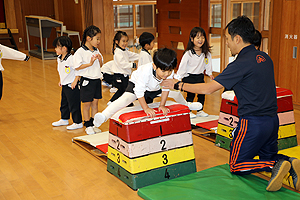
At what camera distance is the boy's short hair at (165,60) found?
2730 mm

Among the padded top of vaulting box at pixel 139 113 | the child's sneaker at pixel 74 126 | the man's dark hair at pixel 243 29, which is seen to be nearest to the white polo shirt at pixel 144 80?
the padded top of vaulting box at pixel 139 113

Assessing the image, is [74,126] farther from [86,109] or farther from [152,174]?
[152,174]

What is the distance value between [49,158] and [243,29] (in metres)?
2.30

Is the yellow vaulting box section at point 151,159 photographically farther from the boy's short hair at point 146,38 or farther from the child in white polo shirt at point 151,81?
the boy's short hair at point 146,38

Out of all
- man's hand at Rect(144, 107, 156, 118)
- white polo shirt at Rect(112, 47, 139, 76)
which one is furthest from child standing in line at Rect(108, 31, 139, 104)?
man's hand at Rect(144, 107, 156, 118)

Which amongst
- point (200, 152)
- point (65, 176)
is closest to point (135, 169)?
point (65, 176)

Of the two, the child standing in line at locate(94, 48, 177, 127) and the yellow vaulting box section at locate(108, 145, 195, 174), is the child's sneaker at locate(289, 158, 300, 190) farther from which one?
the child standing in line at locate(94, 48, 177, 127)

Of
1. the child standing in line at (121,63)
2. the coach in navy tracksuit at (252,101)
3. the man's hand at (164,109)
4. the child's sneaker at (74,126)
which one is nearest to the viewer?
the coach in navy tracksuit at (252,101)

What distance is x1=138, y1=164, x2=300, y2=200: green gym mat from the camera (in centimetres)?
247

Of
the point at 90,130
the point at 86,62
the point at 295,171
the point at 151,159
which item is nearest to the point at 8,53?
the point at 86,62

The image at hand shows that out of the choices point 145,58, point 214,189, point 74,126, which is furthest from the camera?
point 145,58

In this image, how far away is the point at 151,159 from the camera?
277 centimetres

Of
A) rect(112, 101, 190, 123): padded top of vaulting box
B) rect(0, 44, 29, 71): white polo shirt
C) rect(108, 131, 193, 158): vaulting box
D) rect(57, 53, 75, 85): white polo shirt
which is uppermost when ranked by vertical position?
rect(0, 44, 29, 71): white polo shirt

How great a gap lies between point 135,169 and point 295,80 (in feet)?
10.6
